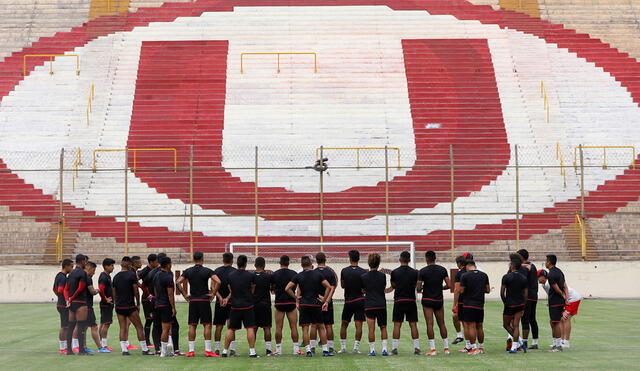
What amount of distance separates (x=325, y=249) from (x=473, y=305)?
1502 cm

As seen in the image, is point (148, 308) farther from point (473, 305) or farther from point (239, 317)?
point (473, 305)

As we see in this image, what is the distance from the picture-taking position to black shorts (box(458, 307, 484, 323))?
16.3 metres

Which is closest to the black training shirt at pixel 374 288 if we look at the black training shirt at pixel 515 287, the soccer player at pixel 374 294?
the soccer player at pixel 374 294

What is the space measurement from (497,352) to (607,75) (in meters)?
27.1

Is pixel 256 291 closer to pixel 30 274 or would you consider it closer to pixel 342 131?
pixel 30 274

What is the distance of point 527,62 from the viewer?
137ft

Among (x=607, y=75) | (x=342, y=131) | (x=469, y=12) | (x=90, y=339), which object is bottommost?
(x=90, y=339)

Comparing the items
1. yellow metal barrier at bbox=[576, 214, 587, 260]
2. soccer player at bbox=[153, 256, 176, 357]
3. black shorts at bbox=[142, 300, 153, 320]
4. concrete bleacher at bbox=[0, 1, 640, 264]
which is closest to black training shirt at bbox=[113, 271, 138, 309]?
black shorts at bbox=[142, 300, 153, 320]

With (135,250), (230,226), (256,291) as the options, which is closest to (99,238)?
(135,250)

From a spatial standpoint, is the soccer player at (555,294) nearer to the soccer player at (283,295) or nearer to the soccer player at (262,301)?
the soccer player at (283,295)

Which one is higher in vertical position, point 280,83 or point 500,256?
point 280,83

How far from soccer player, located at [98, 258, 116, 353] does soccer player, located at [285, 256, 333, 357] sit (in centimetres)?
320

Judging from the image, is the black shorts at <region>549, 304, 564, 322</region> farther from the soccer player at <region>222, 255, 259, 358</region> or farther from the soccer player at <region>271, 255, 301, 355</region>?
the soccer player at <region>222, 255, 259, 358</region>

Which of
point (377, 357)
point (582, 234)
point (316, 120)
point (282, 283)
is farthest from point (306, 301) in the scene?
point (316, 120)
